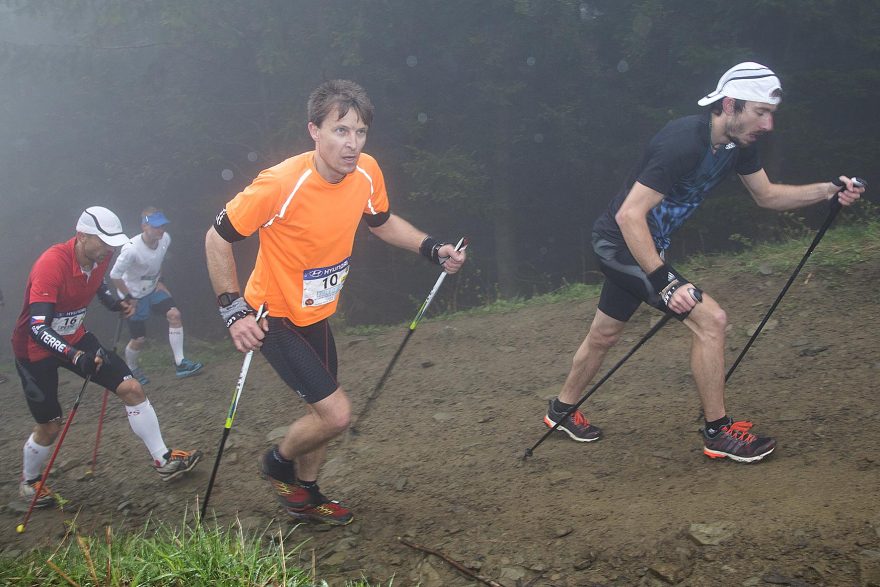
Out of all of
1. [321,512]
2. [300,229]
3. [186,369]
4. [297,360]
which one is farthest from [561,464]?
[186,369]

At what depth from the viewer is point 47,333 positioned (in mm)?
5602

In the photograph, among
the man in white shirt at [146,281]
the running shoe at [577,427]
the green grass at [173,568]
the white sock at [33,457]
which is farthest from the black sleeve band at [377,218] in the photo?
the man in white shirt at [146,281]

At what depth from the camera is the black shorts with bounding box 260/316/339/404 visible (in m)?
4.43

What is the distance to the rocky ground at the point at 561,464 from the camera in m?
3.74

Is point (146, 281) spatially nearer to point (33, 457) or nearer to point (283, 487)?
point (33, 457)

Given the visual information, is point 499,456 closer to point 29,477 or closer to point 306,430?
point 306,430

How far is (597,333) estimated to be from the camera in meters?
5.23

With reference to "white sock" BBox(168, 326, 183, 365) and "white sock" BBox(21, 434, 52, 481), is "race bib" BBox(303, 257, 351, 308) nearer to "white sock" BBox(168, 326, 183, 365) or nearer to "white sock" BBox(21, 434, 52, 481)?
"white sock" BBox(21, 434, 52, 481)

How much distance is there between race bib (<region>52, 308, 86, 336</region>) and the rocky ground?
56.0 inches

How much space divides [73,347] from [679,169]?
4.81m

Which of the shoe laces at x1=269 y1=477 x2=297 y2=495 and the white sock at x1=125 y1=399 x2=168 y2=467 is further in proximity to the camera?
the white sock at x1=125 y1=399 x2=168 y2=467

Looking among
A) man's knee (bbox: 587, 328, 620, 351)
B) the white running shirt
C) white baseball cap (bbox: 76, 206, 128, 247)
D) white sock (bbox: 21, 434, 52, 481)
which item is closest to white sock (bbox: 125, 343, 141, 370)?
the white running shirt

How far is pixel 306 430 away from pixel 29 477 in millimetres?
3305

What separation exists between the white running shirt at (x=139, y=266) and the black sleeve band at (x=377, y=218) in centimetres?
566
